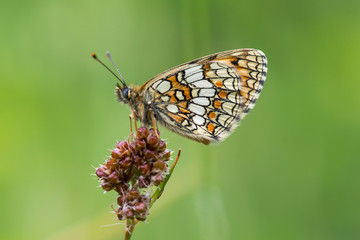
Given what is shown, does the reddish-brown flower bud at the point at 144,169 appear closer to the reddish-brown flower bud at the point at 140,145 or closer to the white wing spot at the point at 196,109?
the reddish-brown flower bud at the point at 140,145

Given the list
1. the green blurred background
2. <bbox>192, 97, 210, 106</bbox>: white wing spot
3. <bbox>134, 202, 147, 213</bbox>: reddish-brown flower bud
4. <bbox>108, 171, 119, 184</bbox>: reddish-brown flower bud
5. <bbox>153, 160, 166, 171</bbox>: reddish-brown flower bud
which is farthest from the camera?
the green blurred background

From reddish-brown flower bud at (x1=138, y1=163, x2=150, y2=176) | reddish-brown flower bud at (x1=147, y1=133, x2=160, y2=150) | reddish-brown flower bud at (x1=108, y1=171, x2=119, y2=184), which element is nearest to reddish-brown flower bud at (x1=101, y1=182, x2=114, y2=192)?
reddish-brown flower bud at (x1=108, y1=171, x2=119, y2=184)

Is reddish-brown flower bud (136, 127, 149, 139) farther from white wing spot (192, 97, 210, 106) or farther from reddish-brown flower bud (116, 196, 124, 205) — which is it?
white wing spot (192, 97, 210, 106)

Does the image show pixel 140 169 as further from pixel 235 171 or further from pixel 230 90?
pixel 235 171

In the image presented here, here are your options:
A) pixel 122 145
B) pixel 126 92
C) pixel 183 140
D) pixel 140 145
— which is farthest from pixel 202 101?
pixel 183 140

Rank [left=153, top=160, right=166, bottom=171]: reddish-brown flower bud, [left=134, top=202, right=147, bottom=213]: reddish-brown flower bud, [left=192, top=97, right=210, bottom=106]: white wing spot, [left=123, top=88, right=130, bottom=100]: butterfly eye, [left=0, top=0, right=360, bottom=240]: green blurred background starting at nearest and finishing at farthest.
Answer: [left=134, top=202, right=147, bottom=213]: reddish-brown flower bud
[left=153, top=160, right=166, bottom=171]: reddish-brown flower bud
[left=123, top=88, right=130, bottom=100]: butterfly eye
[left=192, top=97, right=210, bottom=106]: white wing spot
[left=0, top=0, right=360, bottom=240]: green blurred background
